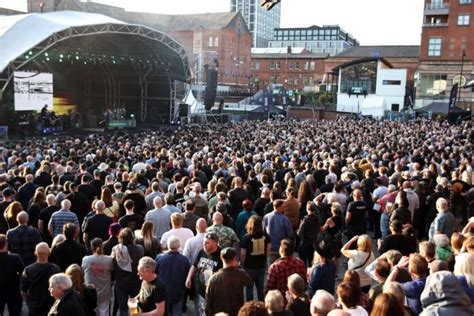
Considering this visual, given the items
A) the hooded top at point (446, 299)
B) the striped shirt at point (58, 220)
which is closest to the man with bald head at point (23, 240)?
the striped shirt at point (58, 220)

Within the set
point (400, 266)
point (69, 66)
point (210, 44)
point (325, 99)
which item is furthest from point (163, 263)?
point (210, 44)

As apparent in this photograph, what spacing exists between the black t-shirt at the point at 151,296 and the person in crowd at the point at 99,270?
1.02 m

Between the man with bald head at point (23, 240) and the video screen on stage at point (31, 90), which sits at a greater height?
the video screen on stage at point (31, 90)

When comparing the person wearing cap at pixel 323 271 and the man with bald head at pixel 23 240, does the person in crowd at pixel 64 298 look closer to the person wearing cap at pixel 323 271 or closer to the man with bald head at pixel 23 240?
the man with bald head at pixel 23 240

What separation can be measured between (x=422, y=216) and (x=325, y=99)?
2128 inches

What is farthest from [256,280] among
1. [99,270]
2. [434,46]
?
[434,46]

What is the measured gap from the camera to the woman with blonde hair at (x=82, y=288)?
Answer: 15.4ft

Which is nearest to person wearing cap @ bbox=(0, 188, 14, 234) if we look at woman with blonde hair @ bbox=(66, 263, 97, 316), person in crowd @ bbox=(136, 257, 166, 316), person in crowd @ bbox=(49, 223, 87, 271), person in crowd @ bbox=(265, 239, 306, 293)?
person in crowd @ bbox=(49, 223, 87, 271)

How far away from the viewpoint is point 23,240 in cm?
628

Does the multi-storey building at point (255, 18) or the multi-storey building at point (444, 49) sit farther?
the multi-storey building at point (255, 18)

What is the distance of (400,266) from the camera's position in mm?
4984

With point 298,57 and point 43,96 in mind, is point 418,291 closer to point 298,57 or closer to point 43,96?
point 43,96

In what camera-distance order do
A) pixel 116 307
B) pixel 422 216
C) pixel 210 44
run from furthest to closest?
pixel 210 44 < pixel 422 216 < pixel 116 307

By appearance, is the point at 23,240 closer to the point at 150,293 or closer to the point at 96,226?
the point at 96,226
